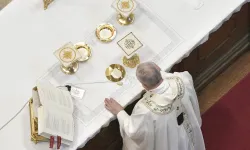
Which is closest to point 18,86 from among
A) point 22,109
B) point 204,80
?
point 22,109

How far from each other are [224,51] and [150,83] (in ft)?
4.32

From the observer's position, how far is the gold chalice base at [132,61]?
314 cm

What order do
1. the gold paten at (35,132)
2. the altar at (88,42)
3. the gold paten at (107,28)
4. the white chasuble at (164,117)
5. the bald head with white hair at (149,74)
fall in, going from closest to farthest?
1. the bald head with white hair at (149,74)
2. the white chasuble at (164,117)
3. the gold paten at (35,132)
4. the altar at (88,42)
5. the gold paten at (107,28)

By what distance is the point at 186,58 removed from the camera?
3.44 metres

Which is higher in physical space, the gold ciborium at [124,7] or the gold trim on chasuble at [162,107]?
the gold ciborium at [124,7]

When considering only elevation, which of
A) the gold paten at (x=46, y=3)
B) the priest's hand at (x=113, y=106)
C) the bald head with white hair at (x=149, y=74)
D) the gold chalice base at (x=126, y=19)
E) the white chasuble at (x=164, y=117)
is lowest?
the white chasuble at (x=164, y=117)

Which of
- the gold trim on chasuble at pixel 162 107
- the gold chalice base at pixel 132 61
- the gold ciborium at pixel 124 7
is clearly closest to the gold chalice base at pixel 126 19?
the gold ciborium at pixel 124 7

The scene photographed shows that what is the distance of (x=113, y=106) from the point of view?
3.00 m

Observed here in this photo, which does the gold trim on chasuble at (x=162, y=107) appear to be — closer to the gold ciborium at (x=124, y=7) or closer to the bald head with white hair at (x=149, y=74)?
the bald head with white hair at (x=149, y=74)

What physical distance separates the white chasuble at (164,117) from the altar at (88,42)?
211mm

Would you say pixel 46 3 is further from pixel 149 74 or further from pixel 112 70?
pixel 149 74

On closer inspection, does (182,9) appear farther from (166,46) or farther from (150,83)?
(150,83)

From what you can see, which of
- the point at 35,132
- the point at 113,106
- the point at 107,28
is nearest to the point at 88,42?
the point at 107,28

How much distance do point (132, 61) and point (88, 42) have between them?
290 millimetres
